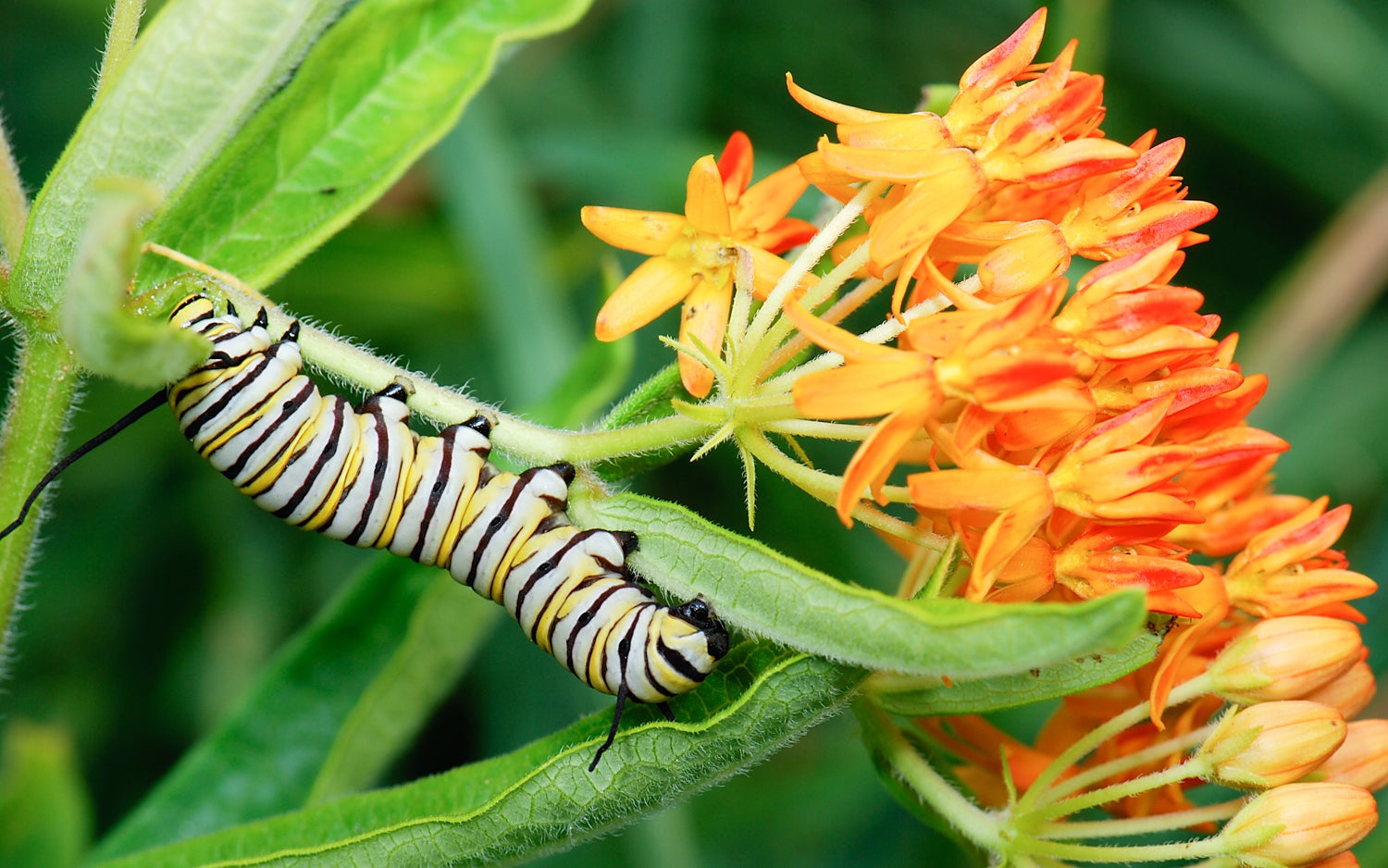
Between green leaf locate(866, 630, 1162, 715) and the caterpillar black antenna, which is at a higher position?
green leaf locate(866, 630, 1162, 715)

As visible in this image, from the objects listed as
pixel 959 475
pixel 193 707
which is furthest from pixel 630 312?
pixel 193 707

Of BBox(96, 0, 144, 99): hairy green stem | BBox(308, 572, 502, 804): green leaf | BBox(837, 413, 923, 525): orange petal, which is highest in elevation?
BBox(837, 413, 923, 525): orange petal

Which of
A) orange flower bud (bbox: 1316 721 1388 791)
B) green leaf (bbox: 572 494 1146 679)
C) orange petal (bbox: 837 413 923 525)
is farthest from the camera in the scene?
orange flower bud (bbox: 1316 721 1388 791)

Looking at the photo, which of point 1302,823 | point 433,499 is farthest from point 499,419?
point 1302,823

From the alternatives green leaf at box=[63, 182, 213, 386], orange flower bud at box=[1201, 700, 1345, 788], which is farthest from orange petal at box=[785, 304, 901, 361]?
orange flower bud at box=[1201, 700, 1345, 788]

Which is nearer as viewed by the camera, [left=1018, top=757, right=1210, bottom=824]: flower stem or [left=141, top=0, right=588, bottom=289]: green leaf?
[left=1018, top=757, right=1210, bottom=824]: flower stem

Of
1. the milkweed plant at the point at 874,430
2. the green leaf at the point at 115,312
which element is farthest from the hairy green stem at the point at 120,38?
the green leaf at the point at 115,312

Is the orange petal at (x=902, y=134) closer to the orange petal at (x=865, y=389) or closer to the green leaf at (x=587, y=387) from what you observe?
the orange petal at (x=865, y=389)

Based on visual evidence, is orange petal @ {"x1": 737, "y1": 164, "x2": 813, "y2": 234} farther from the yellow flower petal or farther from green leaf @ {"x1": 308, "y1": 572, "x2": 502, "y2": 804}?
green leaf @ {"x1": 308, "y1": 572, "x2": 502, "y2": 804}
